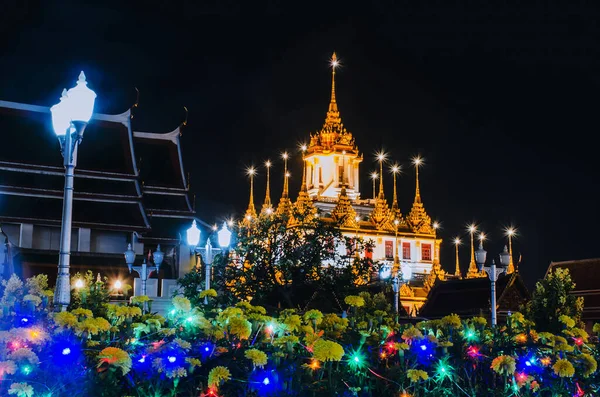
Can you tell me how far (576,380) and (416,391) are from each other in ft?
10.5

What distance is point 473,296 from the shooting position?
38.5 meters

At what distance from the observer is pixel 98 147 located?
3756 cm

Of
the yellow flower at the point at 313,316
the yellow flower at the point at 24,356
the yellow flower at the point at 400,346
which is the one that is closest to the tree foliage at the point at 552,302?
the yellow flower at the point at 313,316

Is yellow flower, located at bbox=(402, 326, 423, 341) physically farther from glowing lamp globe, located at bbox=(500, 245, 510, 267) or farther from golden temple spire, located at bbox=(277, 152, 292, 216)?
golden temple spire, located at bbox=(277, 152, 292, 216)

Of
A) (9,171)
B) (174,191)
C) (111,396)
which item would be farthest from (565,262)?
(111,396)

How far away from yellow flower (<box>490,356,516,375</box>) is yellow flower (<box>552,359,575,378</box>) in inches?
38.6

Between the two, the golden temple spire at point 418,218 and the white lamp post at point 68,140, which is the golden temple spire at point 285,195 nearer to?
the golden temple spire at point 418,218

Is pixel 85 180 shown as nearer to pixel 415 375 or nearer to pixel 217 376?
pixel 415 375

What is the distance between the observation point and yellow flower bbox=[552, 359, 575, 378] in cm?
1227

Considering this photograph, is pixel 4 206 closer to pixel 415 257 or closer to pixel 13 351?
pixel 13 351

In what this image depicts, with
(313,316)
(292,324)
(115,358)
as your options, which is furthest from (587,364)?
(115,358)

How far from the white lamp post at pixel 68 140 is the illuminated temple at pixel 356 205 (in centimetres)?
6360

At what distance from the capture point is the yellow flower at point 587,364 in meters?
12.9

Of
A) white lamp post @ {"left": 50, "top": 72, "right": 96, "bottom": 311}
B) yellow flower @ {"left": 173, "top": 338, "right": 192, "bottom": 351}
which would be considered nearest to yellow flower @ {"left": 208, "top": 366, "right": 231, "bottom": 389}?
yellow flower @ {"left": 173, "top": 338, "right": 192, "bottom": 351}
